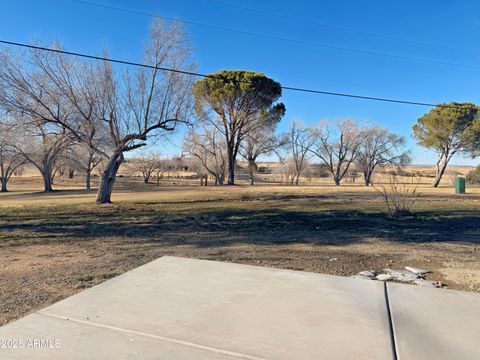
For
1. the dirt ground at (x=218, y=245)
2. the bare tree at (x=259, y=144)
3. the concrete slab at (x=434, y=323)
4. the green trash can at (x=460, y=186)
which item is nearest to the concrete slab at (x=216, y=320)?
the concrete slab at (x=434, y=323)

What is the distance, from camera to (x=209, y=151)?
4288 centimetres

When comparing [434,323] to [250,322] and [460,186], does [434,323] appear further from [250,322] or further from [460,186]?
[460,186]

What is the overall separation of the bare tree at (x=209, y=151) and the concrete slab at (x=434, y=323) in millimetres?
37471

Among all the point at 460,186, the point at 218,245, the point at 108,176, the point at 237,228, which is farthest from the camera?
the point at 460,186

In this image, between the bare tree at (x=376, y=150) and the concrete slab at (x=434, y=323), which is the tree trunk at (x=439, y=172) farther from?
the concrete slab at (x=434, y=323)

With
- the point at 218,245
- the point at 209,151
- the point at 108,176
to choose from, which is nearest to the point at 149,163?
the point at 209,151

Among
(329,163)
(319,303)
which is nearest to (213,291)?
(319,303)

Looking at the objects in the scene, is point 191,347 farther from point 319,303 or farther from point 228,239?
point 228,239

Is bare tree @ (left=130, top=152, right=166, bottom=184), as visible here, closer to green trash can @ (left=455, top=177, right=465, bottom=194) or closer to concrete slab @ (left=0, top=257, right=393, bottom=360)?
green trash can @ (left=455, top=177, right=465, bottom=194)

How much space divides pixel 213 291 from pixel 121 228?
6.73 metres

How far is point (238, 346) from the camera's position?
2.20 m

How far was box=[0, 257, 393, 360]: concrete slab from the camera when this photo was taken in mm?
2135

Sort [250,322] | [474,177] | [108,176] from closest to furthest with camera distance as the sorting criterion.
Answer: [250,322] → [108,176] → [474,177]

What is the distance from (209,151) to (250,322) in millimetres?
40783
